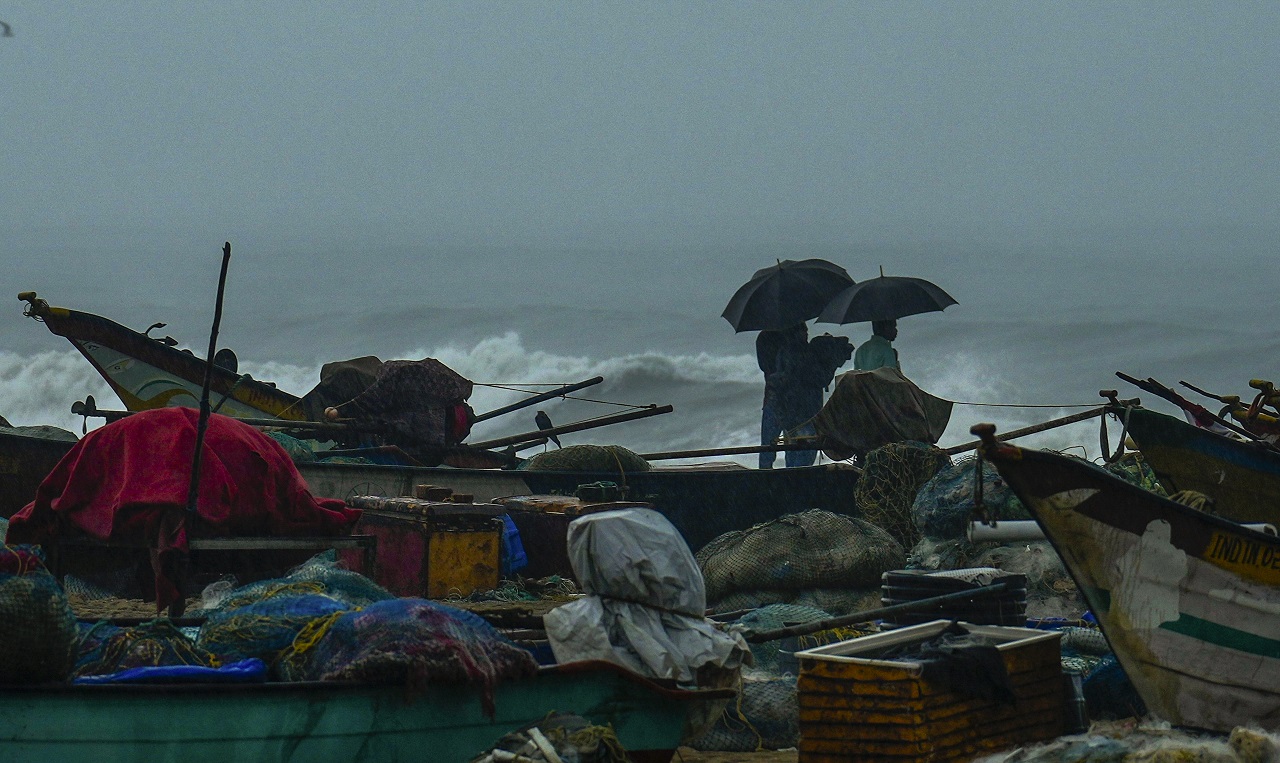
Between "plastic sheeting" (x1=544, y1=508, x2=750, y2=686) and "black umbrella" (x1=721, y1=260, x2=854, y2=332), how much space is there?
395 inches

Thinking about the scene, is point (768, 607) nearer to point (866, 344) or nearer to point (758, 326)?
point (866, 344)

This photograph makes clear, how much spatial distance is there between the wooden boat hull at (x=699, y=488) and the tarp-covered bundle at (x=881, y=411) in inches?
15.0

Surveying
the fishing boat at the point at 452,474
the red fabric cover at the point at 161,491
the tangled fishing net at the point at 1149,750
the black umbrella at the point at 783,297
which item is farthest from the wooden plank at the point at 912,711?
the black umbrella at the point at 783,297

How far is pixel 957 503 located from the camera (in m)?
9.99

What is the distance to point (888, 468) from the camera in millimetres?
11586

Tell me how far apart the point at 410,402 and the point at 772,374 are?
4.37m

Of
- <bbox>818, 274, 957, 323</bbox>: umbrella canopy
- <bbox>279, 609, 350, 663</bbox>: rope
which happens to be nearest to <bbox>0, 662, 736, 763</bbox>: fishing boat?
<bbox>279, 609, 350, 663</bbox>: rope

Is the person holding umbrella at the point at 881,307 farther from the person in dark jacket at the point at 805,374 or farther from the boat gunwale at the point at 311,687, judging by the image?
the boat gunwale at the point at 311,687

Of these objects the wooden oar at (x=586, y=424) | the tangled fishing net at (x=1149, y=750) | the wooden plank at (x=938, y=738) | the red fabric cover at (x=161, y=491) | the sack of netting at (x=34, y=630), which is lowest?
the wooden plank at (x=938, y=738)

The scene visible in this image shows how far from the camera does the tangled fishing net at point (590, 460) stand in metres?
12.9

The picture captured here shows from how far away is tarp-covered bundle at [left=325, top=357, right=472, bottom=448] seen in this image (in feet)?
42.8

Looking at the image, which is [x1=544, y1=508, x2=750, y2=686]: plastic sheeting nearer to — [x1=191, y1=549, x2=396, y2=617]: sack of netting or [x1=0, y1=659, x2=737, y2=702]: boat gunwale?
[x1=0, y1=659, x2=737, y2=702]: boat gunwale

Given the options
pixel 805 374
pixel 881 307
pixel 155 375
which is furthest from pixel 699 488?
pixel 155 375

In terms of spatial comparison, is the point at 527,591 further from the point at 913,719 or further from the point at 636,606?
the point at 913,719
